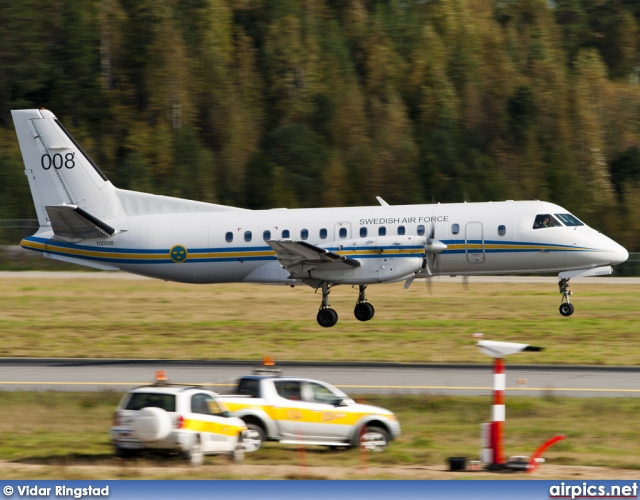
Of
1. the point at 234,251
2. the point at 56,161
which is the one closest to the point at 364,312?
the point at 234,251

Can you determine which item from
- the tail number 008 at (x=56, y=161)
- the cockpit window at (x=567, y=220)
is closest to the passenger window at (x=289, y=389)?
the cockpit window at (x=567, y=220)

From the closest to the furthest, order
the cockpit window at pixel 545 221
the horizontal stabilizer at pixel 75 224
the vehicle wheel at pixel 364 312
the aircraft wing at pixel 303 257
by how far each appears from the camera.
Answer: the aircraft wing at pixel 303 257 < the cockpit window at pixel 545 221 < the horizontal stabilizer at pixel 75 224 < the vehicle wheel at pixel 364 312

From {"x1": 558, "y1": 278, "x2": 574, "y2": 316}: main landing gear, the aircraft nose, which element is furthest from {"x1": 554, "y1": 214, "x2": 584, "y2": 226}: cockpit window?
{"x1": 558, "y1": 278, "x2": 574, "y2": 316}: main landing gear

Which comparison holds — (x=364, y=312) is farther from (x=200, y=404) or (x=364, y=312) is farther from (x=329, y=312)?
(x=200, y=404)

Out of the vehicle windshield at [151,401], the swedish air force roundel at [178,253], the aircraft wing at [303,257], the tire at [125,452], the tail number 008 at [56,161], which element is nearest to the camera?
the tire at [125,452]

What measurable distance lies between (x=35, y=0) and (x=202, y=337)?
178 feet

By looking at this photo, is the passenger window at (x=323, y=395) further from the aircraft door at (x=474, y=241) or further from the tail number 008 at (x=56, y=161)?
the tail number 008 at (x=56, y=161)

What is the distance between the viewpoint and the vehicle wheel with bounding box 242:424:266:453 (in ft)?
54.0

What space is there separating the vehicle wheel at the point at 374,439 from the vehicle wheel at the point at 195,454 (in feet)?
10.2

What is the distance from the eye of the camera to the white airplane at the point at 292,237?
2877 centimetres

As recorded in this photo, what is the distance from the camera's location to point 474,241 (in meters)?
28.8

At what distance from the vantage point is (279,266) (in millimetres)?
29844

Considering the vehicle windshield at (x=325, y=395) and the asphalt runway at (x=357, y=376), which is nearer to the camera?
the vehicle windshield at (x=325, y=395)

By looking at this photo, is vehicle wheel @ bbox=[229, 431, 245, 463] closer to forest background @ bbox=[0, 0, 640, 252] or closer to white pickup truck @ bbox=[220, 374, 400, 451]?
white pickup truck @ bbox=[220, 374, 400, 451]
